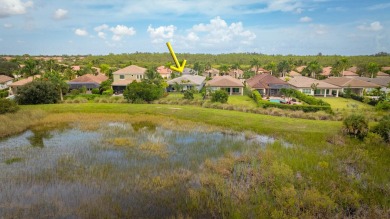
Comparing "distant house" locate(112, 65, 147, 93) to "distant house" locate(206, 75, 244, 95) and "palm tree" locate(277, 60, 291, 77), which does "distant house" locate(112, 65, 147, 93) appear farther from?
"palm tree" locate(277, 60, 291, 77)

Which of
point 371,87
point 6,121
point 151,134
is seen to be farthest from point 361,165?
point 371,87

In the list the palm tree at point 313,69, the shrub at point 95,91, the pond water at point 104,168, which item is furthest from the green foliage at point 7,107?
the palm tree at point 313,69

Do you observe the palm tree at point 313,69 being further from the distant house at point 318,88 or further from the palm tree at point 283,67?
the distant house at point 318,88

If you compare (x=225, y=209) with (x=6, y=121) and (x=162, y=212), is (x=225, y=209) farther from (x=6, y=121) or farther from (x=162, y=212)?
(x=6, y=121)

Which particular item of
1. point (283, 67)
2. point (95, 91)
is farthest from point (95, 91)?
point (283, 67)

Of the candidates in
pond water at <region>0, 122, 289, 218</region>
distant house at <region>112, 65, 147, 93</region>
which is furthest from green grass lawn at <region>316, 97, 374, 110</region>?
distant house at <region>112, 65, 147, 93</region>
